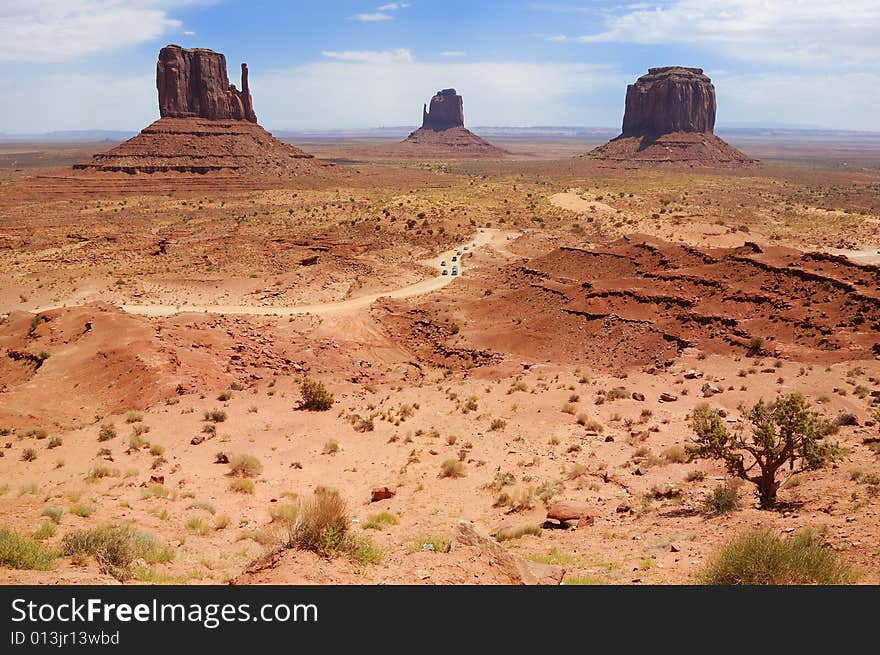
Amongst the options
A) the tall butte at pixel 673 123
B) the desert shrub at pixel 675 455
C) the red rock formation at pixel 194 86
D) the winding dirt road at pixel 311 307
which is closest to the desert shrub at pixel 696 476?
the desert shrub at pixel 675 455

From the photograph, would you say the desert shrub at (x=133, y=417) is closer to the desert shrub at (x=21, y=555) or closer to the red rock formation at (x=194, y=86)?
the desert shrub at (x=21, y=555)

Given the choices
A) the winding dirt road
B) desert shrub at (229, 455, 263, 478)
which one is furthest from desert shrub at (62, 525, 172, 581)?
the winding dirt road

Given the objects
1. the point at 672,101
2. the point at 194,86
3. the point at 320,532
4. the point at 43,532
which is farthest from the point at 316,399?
the point at 672,101

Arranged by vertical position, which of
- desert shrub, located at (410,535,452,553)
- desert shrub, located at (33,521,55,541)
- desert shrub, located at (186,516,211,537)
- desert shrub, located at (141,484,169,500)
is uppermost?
desert shrub, located at (33,521,55,541)

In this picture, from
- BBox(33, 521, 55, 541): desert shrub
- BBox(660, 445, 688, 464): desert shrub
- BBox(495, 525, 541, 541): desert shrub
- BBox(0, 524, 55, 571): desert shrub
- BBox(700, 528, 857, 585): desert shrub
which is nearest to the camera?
BBox(700, 528, 857, 585): desert shrub

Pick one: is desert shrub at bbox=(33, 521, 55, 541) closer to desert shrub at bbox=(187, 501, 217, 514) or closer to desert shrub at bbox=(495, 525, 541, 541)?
desert shrub at bbox=(187, 501, 217, 514)

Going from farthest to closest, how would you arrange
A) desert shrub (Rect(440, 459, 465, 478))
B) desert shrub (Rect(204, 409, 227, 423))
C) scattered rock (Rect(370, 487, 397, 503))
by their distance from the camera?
desert shrub (Rect(204, 409, 227, 423)) < desert shrub (Rect(440, 459, 465, 478)) < scattered rock (Rect(370, 487, 397, 503))
